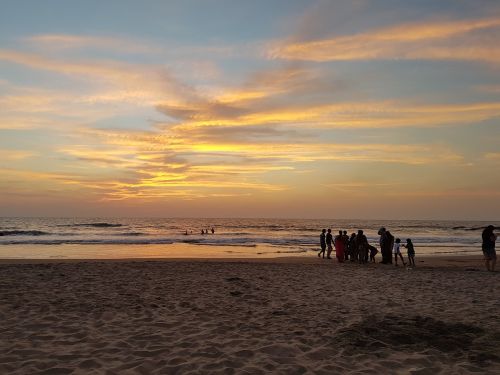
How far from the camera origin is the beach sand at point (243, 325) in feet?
18.1

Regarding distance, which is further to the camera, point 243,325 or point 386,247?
point 386,247

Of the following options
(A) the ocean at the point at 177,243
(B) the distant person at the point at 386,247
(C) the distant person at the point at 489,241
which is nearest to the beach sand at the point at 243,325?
(C) the distant person at the point at 489,241

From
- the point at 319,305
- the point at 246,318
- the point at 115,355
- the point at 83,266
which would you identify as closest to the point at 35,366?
the point at 115,355

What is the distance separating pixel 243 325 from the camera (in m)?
7.49

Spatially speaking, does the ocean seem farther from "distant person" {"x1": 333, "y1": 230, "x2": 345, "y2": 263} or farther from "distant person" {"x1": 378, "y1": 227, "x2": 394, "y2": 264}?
"distant person" {"x1": 378, "y1": 227, "x2": 394, "y2": 264}

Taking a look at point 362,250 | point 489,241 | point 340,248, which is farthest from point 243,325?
point 340,248

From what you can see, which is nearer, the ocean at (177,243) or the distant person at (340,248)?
the distant person at (340,248)

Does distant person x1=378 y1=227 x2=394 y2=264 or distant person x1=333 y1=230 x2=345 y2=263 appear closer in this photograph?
distant person x1=378 y1=227 x2=394 y2=264

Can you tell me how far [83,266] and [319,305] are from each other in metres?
10.2

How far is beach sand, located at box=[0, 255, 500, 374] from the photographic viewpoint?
18.1 ft

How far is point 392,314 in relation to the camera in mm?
8398

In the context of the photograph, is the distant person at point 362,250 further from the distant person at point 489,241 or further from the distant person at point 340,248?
the distant person at point 489,241

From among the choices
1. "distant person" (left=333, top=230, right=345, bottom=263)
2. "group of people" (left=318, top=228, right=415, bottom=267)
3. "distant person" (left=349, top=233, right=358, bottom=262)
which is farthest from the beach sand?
"distant person" (left=349, top=233, right=358, bottom=262)

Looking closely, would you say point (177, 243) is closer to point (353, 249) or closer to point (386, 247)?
point (353, 249)
